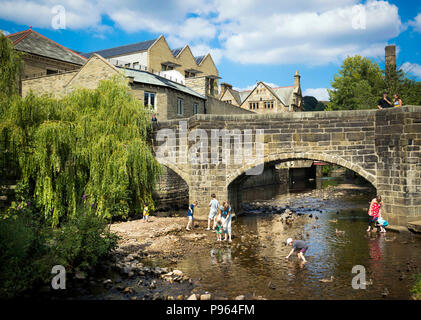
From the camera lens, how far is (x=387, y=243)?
39.7 ft

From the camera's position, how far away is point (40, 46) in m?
29.5

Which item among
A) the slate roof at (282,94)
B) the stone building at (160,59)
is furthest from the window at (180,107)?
the slate roof at (282,94)

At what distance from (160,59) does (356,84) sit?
2267cm

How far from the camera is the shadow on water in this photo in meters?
7.93

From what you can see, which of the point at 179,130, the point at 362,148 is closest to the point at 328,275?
the point at 362,148

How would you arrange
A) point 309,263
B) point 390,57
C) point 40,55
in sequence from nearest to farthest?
point 309,263
point 390,57
point 40,55

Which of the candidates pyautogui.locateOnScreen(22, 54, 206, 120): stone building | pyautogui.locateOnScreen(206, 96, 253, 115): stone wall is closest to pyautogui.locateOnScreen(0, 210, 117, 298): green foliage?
pyautogui.locateOnScreen(22, 54, 206, 120): stone building

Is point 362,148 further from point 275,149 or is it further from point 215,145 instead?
point 215,145

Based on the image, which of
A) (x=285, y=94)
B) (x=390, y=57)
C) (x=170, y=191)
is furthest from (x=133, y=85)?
(x=285, y=94)

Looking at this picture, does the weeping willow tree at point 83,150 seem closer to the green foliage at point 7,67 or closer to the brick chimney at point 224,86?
the green foliage at point 7,67

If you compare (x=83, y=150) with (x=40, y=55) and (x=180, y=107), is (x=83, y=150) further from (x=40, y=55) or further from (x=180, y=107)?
(x=40, y=55)

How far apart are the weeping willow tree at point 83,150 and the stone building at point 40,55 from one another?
608 inches
